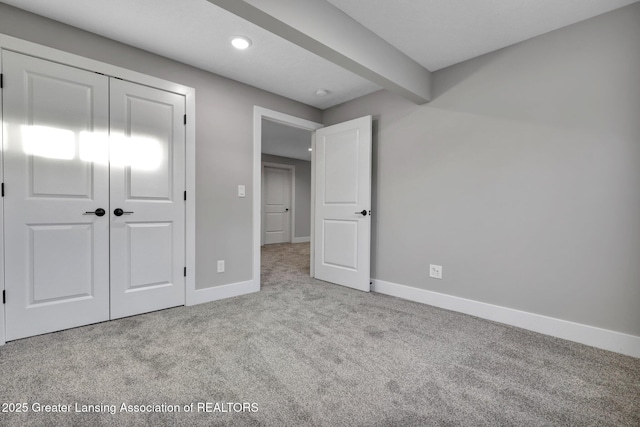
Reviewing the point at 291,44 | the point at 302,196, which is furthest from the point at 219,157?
the point at 302,196

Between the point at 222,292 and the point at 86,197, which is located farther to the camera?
the point at 222,292

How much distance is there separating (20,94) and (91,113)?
385 mm

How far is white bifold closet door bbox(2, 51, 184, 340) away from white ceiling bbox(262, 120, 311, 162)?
6.75 feet

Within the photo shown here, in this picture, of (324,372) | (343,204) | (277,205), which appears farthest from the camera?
(277,205)

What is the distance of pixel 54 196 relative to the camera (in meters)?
2.09

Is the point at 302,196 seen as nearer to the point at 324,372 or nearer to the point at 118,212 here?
the point at 118,212

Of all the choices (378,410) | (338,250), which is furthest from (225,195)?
(378,410)

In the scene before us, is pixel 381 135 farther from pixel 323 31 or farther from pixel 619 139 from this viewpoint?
pixel 619 139

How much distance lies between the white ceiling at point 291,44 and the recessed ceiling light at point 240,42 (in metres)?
0.05

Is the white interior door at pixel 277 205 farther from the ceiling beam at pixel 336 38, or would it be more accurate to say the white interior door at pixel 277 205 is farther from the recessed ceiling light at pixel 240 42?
the ceiling beam at pixel 336 38

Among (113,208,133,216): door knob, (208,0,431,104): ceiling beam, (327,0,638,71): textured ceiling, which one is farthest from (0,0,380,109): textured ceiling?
(113,208,133,216): door knob

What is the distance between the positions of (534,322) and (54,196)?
3.77 meters

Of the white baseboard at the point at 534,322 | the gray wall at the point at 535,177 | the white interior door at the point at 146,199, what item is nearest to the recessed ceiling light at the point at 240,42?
the white interior door at the point at 146,199

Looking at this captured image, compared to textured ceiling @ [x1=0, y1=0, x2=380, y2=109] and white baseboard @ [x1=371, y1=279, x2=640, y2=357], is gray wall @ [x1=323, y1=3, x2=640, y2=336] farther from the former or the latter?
textured ceiling @ [x1=0, y1=0, x2=380, y2=109]
